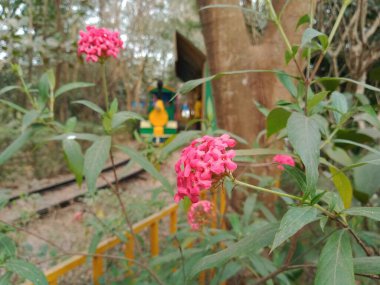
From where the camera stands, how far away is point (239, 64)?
7.32ft

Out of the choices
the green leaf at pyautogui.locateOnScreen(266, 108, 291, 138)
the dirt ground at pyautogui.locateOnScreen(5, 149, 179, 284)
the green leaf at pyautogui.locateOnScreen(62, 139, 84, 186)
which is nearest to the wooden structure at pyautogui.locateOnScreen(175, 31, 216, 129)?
the dirt ground at pyautogui.locateOnScreen(5, 149, 179, 284)

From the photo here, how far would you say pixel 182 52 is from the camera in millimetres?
10828

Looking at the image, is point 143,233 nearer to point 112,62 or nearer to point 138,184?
point 138,184

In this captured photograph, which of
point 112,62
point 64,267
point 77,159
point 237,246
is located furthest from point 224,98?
point 112,62

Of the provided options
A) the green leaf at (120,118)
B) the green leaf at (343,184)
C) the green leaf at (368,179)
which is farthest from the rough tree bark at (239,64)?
the green leaf at (343,184)

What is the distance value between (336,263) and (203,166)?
286 mm

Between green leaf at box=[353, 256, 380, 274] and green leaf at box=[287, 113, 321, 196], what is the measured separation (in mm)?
209

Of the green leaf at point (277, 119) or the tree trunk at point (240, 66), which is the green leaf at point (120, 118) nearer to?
the green leaf at point (277, 119)

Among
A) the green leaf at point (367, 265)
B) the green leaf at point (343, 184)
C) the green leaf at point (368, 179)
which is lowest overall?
the green leaf at point (368, 179)

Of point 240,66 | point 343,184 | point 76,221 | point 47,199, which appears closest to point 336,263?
point 343,184

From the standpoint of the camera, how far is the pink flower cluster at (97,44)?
145 centimetres

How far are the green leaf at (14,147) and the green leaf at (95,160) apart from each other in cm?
30

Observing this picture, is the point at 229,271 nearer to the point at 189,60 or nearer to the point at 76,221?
the point at 76,221

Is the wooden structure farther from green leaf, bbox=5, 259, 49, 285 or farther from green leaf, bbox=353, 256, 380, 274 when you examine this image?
green leaf, bbox=353, 256, 380, 274
